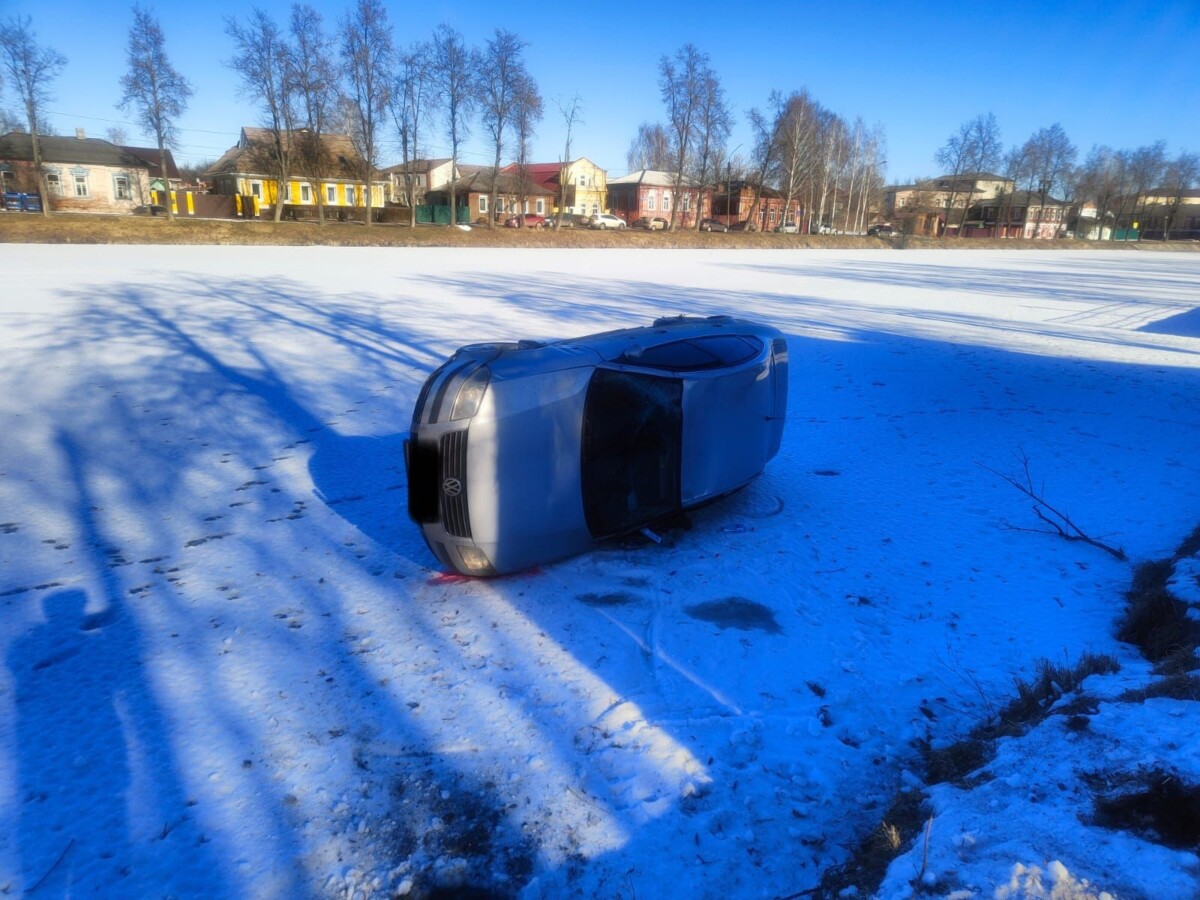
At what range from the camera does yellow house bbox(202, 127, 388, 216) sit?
55500 millimetres

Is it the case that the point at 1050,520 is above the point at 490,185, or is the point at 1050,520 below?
below

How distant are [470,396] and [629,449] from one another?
1.22 m

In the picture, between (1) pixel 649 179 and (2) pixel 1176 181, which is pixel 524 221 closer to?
(1) pixel 649 179

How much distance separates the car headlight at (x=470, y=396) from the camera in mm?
4133

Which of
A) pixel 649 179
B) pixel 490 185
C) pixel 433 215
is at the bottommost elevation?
pixel 433 215

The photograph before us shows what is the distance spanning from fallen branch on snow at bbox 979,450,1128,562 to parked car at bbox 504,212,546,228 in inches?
2192

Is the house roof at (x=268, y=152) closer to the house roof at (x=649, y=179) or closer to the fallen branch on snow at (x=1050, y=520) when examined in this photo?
the house roof at (x=649, y=179)

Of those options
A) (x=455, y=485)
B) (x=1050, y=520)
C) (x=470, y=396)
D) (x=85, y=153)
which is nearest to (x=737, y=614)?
(x=455, y=485)

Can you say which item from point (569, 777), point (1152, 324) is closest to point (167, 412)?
point (569, 777)

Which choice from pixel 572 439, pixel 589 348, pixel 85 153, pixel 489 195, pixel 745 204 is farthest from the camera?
pixel 745 204

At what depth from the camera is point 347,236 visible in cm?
4338

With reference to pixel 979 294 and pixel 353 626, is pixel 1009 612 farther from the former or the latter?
pixel 979 294

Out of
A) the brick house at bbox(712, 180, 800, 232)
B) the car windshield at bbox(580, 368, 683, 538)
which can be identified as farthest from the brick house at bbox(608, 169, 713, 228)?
the car windshield at bbox(580, 368, 683, 538)

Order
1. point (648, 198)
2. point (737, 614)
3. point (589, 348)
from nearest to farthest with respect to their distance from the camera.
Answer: point (737, 614)
point (589, 348)
point (648, 198)
